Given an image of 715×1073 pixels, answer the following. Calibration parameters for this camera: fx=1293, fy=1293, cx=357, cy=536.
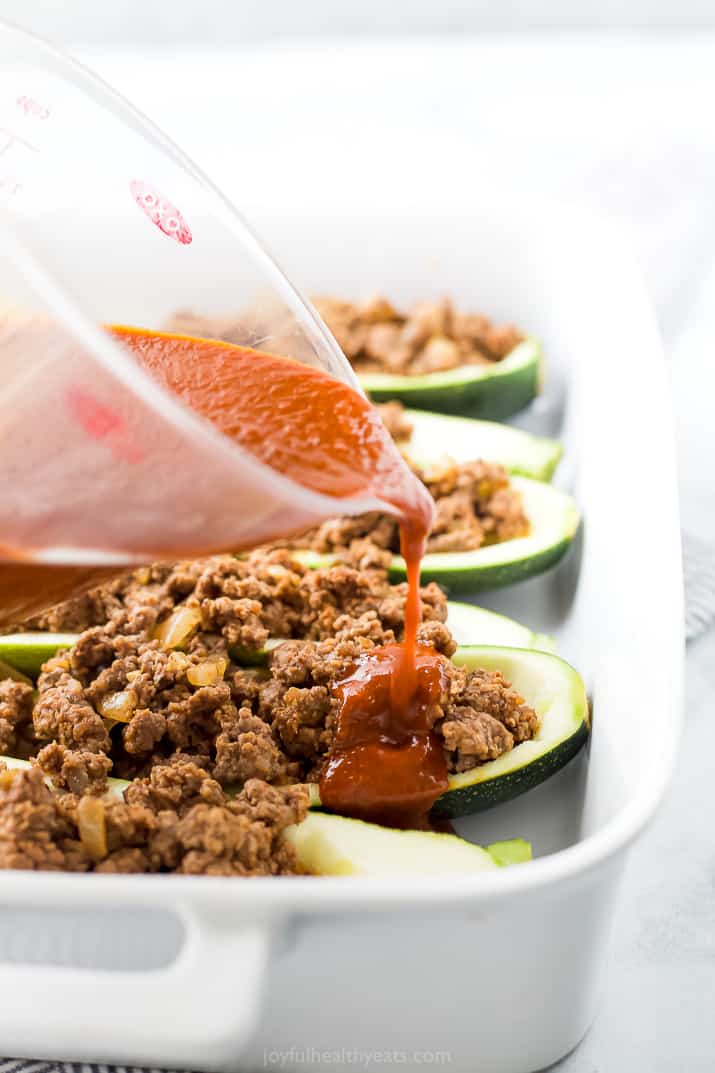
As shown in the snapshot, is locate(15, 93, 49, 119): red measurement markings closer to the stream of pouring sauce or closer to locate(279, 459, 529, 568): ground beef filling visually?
the stream of pouring sauce

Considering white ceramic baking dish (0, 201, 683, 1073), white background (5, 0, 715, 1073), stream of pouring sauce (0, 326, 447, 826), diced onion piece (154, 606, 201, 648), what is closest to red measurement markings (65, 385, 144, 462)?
stream of pouring sauce (0, 326, 447, 826)

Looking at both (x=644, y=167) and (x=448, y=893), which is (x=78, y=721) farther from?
(x=644, y=167)

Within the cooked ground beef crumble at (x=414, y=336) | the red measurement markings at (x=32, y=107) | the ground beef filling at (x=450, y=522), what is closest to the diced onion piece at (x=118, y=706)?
the ground beef filling at (x=450, y=522)

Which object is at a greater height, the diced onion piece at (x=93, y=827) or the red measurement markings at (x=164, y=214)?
the red measurement markings at (x=164, y=214)

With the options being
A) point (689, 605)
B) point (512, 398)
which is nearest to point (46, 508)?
point (689, 605)

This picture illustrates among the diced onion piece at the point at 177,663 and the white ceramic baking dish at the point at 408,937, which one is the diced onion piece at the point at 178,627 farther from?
the white ceramic baking dish at the point at 408,937
